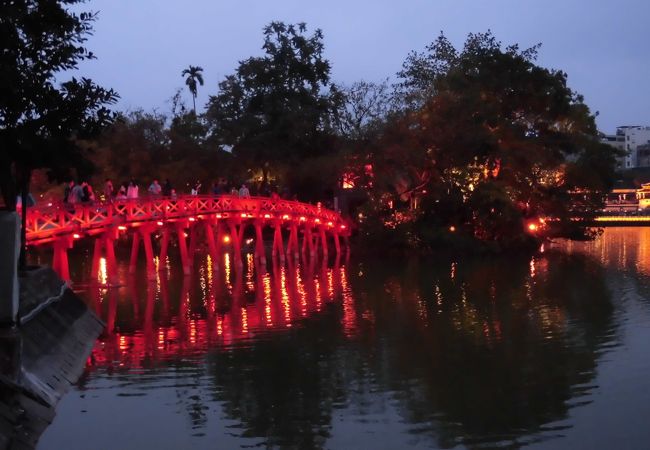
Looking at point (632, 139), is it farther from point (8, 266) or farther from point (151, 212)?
point (8, 266)

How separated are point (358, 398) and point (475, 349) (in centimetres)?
467

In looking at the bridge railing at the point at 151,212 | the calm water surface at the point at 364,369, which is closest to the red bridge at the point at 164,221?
the bridge railing at the point at 151,212

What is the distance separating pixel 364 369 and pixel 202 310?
913cm

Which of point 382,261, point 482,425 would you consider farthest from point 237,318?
point 382,261

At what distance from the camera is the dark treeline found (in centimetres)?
4222

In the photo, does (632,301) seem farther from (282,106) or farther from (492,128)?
(282,106)

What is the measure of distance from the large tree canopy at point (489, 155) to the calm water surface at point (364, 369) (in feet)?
44.9

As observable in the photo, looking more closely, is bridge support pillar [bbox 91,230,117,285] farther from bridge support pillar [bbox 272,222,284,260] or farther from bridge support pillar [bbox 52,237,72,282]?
bridge support pillar [bbox 272,222,284,260]

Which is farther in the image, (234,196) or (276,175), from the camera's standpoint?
(276,175)

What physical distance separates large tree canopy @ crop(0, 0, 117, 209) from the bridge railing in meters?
7.05

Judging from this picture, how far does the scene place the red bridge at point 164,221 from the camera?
23922mm

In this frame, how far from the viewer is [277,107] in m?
47.4

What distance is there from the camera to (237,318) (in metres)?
22.2

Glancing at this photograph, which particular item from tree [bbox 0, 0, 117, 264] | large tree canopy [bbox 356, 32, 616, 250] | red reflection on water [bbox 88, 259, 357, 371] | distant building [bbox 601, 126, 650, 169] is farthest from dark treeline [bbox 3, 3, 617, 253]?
distant building [bbox 601, 126, 650, 169]
